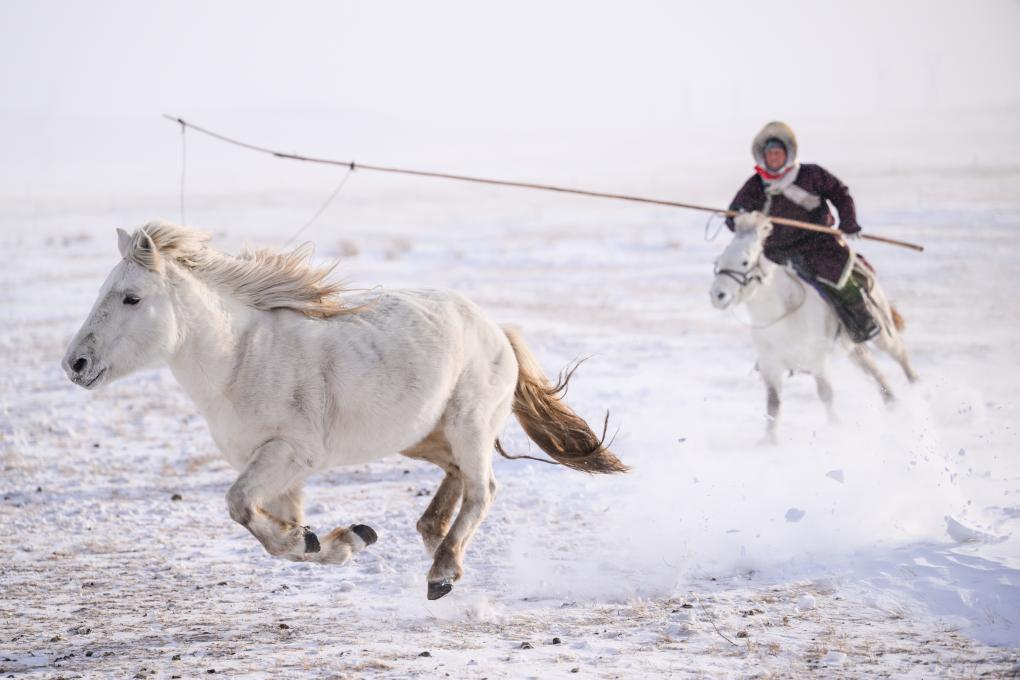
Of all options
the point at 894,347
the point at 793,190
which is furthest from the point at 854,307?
the point at 793,190

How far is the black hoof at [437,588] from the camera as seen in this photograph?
480cm

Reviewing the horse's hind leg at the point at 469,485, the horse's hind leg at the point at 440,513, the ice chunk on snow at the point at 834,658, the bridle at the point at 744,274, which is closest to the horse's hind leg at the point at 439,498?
the horse's hind leg at the point at 440,513

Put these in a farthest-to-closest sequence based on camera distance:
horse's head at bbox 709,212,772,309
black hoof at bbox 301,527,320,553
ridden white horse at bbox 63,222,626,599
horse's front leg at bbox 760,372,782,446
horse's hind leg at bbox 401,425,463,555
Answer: horse's front leg at bbox 760,372,782,446
horse's head at bbox 709,212,772,309
horse's hind leg at bbox 401,425,463,555
black hoof at bbox 301,527,320,553
ridden white horse at bbox 63,222,626,599

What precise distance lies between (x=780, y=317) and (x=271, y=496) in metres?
5.12

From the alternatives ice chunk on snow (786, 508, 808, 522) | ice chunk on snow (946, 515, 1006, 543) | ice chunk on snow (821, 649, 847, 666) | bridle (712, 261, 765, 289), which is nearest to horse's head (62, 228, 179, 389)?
ice chunk on snow (821, 649, 847, 666)

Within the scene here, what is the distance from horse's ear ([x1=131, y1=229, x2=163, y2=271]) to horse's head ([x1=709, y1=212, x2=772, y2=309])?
454 centimetres

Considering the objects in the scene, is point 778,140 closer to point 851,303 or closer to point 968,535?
point 851,303

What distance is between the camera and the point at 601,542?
243 inches

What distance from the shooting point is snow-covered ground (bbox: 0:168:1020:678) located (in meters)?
4.55

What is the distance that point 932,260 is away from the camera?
19531mm

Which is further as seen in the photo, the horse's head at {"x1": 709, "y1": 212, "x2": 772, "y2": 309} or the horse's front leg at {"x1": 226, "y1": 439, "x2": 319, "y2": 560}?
the horse's head at {"x1": 709, "y1": 212, "x2": 772, "y2": 309}

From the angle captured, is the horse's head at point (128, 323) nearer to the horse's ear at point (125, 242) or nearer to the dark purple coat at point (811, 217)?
the horse's ear at point (125, 242)

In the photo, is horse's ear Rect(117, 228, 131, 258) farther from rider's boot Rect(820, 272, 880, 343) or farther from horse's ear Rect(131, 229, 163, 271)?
rider's boot Rect(820, 272, 880, 343)

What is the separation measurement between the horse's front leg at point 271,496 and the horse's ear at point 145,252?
0.84 metres
